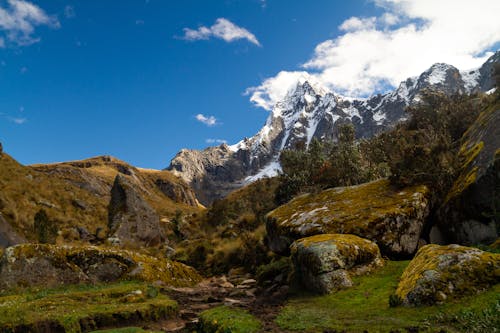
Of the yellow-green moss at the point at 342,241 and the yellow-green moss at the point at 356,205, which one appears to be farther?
the yellow-green moss at the point at 356,205

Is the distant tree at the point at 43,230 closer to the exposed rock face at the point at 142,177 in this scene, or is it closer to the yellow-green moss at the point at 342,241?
the yellow-green moss at the point at 342,241

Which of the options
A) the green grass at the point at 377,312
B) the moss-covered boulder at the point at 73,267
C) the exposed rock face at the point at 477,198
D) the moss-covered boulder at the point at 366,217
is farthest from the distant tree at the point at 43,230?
the exposed rock face at the point at 477,198

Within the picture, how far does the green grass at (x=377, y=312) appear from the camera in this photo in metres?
7.62

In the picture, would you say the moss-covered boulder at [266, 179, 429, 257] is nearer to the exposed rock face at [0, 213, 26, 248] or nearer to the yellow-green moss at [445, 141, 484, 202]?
the yellow-green moss at [445, 141, 484, 202]

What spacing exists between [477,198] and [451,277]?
23.0 ft

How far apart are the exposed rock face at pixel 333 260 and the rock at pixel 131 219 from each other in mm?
24192

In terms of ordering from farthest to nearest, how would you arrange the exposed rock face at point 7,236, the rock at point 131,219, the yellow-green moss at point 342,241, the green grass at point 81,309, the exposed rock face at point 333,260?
1. the rock at point 131,219
2. the exposed rock face at point 7,236
3. the yellow-green moss at point 342,241
4. the exposed rock face at point 333,260
5. the green grass at point 81,309

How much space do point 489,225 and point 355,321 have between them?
343 inches

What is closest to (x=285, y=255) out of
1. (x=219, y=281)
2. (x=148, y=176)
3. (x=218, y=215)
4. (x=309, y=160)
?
(x=219, y=281)

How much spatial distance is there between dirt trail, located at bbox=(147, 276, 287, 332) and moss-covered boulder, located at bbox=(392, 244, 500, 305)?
413 cm

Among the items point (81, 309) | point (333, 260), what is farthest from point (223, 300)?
point (81, 309)

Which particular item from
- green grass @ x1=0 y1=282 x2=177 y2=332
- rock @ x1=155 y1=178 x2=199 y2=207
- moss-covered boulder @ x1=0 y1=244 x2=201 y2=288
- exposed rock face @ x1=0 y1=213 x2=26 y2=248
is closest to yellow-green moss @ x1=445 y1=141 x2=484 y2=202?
green grass @ x1=0 y1=282 x2=177 y2=332

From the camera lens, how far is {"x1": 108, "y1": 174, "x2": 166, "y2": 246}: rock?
36.0m

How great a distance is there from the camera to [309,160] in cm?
3512
